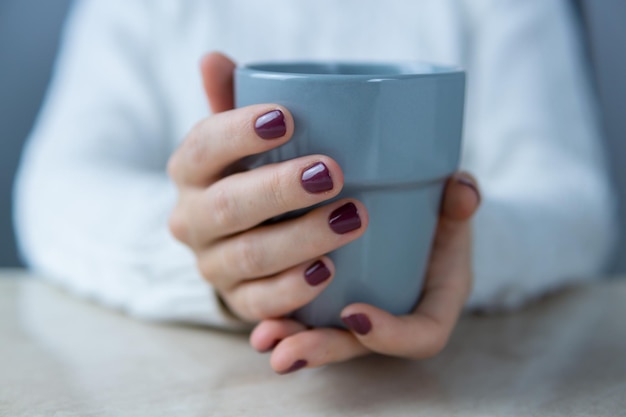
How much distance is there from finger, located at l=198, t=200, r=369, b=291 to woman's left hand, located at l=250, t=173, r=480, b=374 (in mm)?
43

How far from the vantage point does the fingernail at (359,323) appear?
1.42 ft

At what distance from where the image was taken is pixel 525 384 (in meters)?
0.46

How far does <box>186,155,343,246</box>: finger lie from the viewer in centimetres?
38

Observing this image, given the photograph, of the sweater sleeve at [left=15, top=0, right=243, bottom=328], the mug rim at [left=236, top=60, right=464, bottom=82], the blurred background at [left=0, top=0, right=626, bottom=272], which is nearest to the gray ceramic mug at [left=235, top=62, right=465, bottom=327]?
the mug rim at [left=236, top=60, right=464, bottom=82]

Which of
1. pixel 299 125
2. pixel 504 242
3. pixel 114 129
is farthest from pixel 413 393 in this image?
pixel 114 129

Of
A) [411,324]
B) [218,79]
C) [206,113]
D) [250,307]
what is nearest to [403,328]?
[411,324]

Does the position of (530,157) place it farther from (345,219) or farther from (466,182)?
(345,219)

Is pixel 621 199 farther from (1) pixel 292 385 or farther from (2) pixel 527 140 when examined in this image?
(1) pixel 292 385

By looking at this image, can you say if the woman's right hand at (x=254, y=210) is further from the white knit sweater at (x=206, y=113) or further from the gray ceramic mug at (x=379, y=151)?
the white knit sweater at (x=206, y=113)

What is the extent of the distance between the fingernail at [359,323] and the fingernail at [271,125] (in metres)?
0.13

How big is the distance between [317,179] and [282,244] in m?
0.07

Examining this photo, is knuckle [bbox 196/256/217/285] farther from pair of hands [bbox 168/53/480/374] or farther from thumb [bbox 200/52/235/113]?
thumb [bbox 200/52/235/113]

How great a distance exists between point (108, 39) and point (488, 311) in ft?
2.31

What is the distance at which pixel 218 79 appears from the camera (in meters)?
0.49
